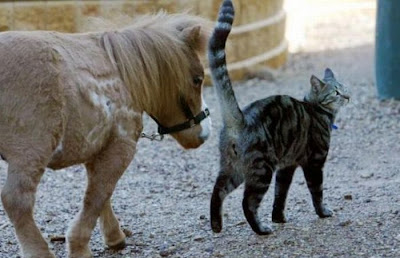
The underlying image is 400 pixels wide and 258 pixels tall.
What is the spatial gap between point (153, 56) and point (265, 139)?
79 centimetres

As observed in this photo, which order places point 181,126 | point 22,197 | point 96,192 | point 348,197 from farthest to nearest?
point 348,197 < point 181,126 < point 96,192 < point 22,197

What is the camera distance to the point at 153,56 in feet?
15.5

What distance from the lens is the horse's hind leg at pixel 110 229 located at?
4969mm

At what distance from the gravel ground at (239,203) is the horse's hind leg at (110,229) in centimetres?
6

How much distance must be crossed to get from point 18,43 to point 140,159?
11.2 ft

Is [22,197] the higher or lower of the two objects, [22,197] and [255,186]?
the higher

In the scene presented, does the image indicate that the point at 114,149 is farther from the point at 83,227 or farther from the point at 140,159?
the point at 140,159

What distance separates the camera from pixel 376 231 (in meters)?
4.96

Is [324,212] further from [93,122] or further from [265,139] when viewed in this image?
[93,122]

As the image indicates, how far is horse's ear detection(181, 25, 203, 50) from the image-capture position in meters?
4.84

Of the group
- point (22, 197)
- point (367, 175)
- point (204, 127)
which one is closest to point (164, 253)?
point (204, 127)

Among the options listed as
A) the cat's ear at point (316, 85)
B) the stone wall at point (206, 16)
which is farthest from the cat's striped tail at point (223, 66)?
the stone wall at point (206, 16)

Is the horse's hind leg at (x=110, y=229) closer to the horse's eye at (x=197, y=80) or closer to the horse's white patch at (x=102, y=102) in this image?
the horse's white patch at (x=102, y=102)

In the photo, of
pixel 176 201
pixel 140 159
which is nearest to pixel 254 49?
pixel 140 159
